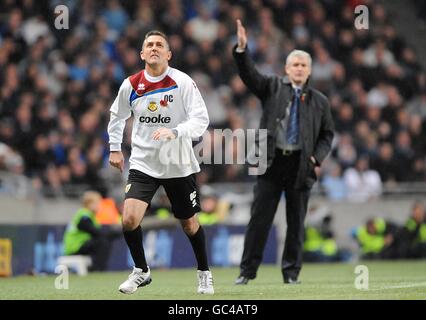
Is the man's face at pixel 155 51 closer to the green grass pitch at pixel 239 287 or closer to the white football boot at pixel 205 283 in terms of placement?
the white football boot at pixel 205 283

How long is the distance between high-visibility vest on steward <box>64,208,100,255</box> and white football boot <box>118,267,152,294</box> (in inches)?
241

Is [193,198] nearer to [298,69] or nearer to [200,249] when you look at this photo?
[200,249]

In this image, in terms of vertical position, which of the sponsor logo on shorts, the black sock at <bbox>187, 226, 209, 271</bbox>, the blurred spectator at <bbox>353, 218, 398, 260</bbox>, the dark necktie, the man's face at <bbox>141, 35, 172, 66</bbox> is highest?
the man's face at <bbox>141, 35, 172, 66</bbox>

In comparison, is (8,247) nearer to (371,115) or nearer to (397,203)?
(397,203)

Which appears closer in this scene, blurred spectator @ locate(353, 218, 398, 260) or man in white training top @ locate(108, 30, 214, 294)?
man in white training top @ locate(108, 30, 214, 294)

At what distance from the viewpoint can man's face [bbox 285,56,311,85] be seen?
39.4ft

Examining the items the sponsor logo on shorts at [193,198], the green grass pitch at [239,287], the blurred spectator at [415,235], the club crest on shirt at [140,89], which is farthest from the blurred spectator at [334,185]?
the club crest on shirt at [140,89]

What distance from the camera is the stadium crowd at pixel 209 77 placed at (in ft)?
63.5

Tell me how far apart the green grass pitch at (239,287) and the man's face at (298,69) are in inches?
86.1

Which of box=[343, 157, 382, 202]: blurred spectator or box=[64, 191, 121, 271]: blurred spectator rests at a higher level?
box=[343, 157, 382, 202]: blurred spectator

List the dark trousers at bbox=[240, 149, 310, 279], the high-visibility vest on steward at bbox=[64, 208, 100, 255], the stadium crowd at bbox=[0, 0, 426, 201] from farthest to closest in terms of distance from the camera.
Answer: the stadium crowd at bbox=[0, 0, 426, 201] → the high-visibility vest on steward at bbox=[64, 208, 100, 255] → the dark trousers at bbox=[240, 149, 310, 279]

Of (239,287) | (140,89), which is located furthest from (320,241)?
(140,89)

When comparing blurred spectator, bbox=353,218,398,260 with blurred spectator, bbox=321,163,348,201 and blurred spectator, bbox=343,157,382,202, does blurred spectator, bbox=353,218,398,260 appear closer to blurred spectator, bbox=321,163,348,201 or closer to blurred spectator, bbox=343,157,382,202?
blurred spectator, bbox=343,157,382,202

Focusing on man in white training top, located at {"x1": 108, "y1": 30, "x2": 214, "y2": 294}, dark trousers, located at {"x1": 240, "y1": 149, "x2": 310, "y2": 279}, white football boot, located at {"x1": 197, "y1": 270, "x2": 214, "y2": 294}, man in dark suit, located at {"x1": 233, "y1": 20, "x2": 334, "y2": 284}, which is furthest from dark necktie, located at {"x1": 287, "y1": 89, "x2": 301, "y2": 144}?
white football boot, located at {"x1": 197, "y1": 270, "x2": 214, "y2": 294}
